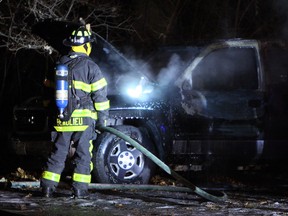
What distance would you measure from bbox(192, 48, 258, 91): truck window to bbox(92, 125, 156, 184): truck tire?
4.45ft

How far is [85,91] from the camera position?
6.07m

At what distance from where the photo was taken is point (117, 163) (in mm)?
6965

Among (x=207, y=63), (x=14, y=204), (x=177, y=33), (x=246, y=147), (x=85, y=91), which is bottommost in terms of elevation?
(x=14, y=204)

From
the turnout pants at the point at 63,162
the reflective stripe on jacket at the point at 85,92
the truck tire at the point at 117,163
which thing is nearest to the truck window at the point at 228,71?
the truck tire at the point at 117,163

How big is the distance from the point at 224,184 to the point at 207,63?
1.70 metres

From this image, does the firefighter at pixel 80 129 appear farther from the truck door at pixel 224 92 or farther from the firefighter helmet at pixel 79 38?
the truck door at pixel 224 92

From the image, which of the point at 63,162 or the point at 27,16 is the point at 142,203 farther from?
the point at 27,16

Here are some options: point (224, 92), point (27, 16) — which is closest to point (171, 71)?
point (224, 92)

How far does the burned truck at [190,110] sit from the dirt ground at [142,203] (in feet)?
1.72

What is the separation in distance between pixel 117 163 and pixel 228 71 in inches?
83.3

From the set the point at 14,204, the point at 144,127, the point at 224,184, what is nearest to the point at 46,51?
the point at 144,127

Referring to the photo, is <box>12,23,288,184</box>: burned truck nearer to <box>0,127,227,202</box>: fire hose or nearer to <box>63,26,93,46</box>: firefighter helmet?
<box>0,127,227,202</box>: fire hose

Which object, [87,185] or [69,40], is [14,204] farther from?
[69,40]

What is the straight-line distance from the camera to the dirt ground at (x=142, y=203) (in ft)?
17.5
